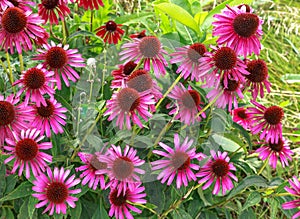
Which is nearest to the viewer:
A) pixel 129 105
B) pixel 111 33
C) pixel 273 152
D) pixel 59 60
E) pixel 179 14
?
pixel 129 105

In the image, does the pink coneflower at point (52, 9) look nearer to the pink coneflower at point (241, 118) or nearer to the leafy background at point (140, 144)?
the leafy background at point (140, 144)

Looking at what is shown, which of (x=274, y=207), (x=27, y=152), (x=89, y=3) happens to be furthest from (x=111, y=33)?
(x=274, y=207)

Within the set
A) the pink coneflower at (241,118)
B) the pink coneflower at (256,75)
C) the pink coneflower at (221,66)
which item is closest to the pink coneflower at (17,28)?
the pink coneflower at (221,66)

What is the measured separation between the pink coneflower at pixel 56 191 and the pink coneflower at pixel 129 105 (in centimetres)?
16

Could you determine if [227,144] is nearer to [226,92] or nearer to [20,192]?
[226,92]

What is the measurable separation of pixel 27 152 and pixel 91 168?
0.13 m

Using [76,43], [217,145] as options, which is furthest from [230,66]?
[76,43]

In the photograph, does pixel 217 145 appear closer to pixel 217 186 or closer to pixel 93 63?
pixel 217 186

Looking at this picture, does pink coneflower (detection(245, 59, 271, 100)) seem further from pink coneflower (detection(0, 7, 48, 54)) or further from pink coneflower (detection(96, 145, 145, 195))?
pink coneflower (detection(0, 7, 48, 54))

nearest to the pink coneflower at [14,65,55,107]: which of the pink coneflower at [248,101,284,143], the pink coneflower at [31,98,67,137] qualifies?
the pink coneflower at [31,98,67,137]

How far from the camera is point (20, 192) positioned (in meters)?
0.98

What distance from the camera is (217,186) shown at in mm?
1029

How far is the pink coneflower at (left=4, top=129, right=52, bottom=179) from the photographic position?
2.98ft

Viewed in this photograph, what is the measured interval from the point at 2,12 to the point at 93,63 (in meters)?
0.22
